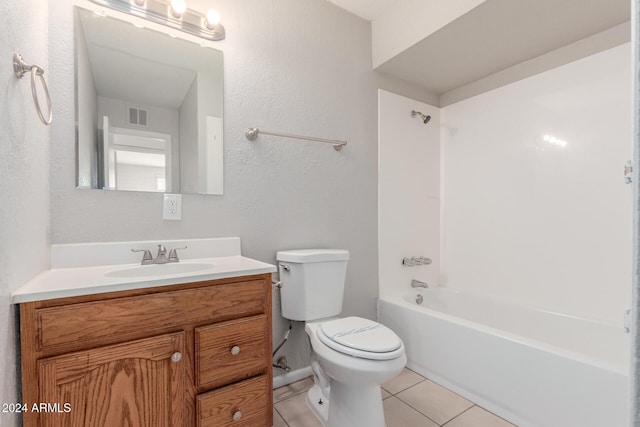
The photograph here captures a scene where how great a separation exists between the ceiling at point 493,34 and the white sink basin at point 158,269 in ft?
5.96

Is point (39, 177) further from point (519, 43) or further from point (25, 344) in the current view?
point (519, 43)

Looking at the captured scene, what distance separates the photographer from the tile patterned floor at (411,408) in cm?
146

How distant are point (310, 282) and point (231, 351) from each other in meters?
0.60

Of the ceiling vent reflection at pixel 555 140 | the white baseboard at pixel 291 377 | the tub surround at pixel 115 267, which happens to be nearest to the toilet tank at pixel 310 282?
the tub surround at pixel 115 267

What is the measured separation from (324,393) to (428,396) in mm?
603

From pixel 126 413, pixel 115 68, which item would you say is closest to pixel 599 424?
pixel 126 413

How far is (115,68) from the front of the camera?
1.36m

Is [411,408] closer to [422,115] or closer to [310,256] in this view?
[310,256]

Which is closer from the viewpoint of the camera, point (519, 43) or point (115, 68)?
point (115, 68)

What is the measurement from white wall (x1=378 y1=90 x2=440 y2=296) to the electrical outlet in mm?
1367

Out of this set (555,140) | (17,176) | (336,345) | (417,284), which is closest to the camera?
(17,176)

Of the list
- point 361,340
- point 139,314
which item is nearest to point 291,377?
point 361,340

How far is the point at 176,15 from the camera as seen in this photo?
4.76 feet

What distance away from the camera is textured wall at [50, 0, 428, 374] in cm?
127
